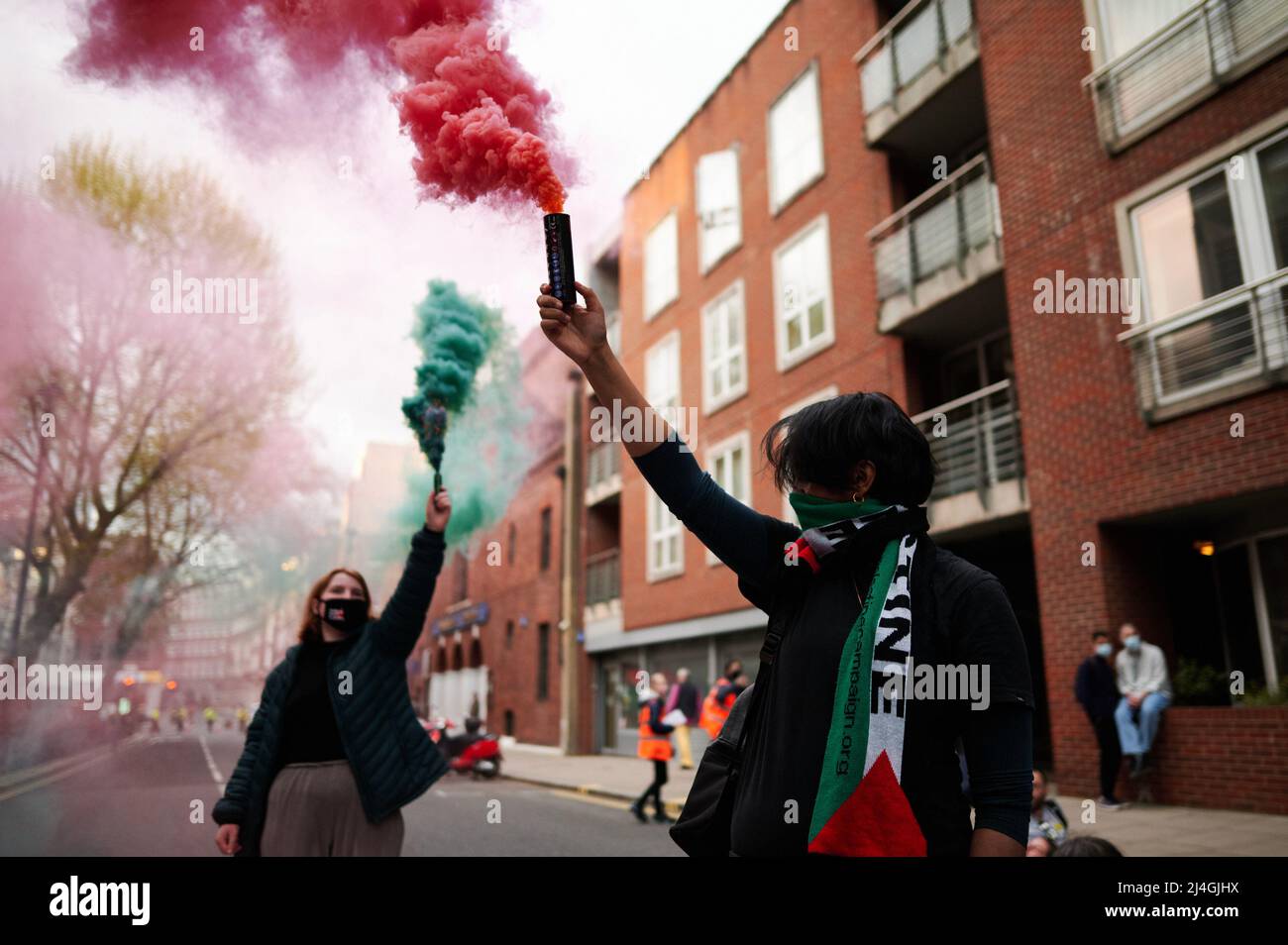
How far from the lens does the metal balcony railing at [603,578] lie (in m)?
22.7

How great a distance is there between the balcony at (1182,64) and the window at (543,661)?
66.7ft

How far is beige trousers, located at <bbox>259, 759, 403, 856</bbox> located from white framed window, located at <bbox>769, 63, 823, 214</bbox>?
14563 mm

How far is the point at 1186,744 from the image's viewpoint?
8961mm

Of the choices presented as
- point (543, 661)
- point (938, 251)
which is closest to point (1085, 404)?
point (938, 251)

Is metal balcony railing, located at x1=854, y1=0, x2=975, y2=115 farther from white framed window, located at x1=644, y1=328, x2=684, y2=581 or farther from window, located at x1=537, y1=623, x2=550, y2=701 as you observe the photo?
window, located at x1=537, y1=623, x2=550, y2=701

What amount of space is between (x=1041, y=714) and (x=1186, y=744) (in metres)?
4.53

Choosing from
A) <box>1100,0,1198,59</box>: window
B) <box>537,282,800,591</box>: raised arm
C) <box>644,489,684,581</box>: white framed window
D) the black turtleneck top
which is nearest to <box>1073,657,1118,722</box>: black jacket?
<box>1100,0,1198,59</box>: window

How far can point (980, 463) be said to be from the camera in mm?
12359

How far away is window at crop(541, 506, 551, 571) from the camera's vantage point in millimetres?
27188

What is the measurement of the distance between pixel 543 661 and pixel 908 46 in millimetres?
19375

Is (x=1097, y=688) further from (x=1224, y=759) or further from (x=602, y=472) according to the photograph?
(x=602, y=472)

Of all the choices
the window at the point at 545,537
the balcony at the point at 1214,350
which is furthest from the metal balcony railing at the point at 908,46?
the window at the point at 545,537
